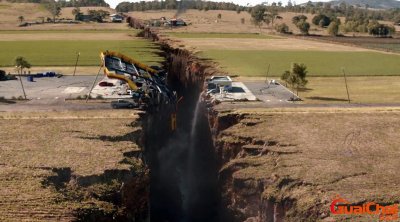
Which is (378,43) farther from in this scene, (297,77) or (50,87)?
(50,87)

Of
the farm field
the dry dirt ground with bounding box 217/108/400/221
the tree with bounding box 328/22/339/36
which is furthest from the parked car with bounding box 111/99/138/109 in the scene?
the tree with bounding box 328/22/339/36

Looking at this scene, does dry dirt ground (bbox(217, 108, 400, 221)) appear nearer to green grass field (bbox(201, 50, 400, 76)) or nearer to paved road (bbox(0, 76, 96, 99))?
paved road (bbox(0, 76, 96, 99))

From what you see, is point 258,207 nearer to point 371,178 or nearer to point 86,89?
point 371,178

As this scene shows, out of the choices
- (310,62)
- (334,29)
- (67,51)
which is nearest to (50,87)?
(67,51)

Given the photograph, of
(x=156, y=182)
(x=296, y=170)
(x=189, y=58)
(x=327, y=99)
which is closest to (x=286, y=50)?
(x=189, y=58)

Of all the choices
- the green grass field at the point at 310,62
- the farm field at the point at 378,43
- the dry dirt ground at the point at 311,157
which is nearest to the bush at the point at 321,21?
the farm field at the point at 378,43

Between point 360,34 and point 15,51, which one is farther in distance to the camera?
point 360,34
